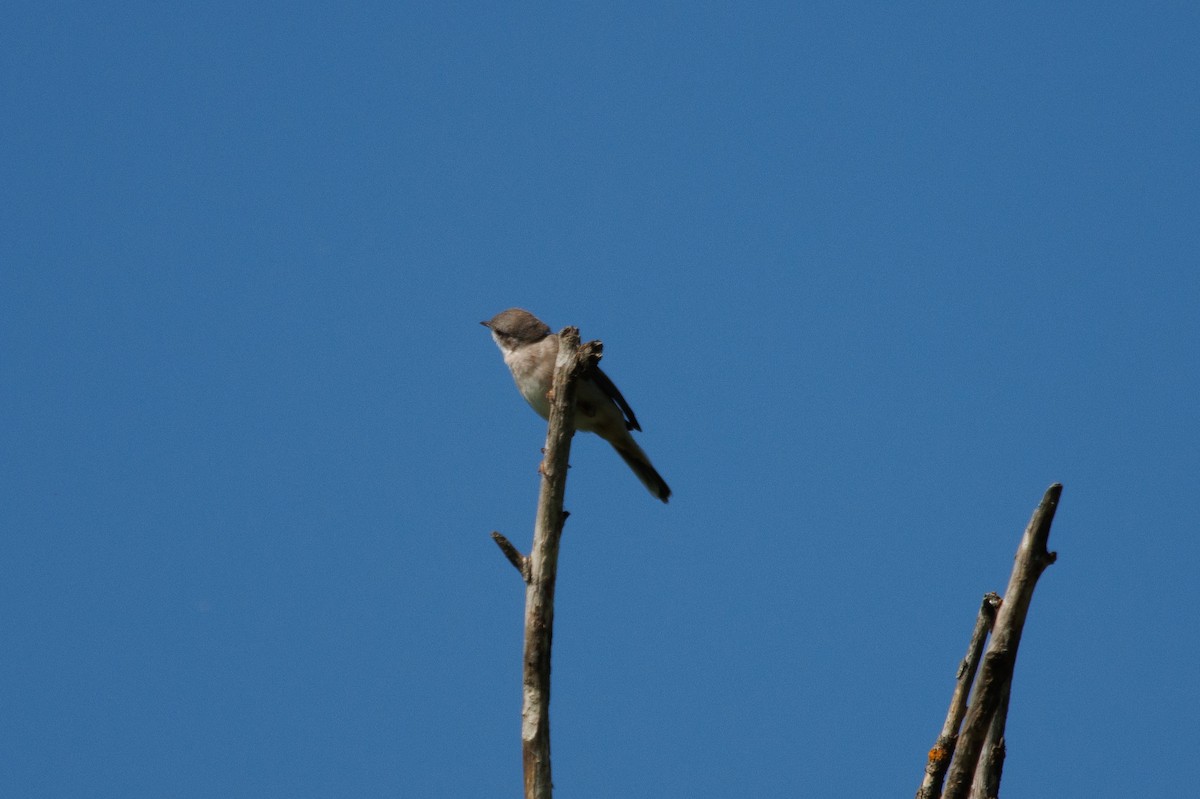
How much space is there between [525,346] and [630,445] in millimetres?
1219

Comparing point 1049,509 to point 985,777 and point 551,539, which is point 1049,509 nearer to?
point 985,777

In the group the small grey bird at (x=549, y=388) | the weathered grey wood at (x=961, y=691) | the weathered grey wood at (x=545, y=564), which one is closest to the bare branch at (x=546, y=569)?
the weathered grey wood at (x=545, y=564)

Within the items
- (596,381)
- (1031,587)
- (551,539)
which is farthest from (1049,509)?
(596,381)

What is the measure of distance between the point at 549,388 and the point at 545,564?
359 centimetres

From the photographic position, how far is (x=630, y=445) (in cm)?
1040

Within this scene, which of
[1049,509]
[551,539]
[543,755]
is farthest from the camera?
[551,539]

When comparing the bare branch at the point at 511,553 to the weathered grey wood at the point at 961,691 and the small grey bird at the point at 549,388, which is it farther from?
the small grey bird at the point at 549,388

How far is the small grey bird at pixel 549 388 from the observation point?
9953 millimetres

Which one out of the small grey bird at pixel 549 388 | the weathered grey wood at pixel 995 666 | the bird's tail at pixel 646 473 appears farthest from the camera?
the bird's tail at pixel 646 473

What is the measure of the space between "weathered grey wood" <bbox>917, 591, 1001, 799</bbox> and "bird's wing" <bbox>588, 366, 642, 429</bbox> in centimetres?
496

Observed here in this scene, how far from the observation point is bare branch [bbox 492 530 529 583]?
6.54m

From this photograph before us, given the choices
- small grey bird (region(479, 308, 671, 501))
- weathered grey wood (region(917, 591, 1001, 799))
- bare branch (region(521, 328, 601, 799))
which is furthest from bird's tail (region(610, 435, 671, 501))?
weathered grey wood (region(917, 591, 1001, 799))

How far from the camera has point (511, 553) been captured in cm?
657

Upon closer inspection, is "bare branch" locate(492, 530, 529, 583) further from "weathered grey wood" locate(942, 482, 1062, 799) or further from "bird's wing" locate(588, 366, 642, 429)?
"bird's wing" locate(588, 366, 642, 429)
